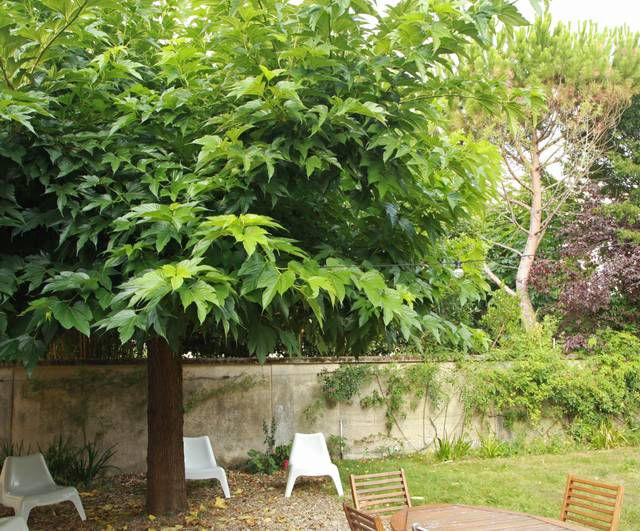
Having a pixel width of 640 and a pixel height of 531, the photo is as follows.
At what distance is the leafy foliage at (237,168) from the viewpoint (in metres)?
2.97

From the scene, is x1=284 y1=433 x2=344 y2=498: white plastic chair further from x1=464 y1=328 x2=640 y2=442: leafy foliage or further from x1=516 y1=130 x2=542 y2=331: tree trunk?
x1=516 y1=130 x2=542 y2=331: tree trunk

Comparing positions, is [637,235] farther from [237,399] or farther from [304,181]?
[304,181]

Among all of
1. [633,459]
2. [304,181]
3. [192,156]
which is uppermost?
[192,156]

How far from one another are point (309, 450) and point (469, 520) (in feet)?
11.6

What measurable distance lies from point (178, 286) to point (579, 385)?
895 centimetres

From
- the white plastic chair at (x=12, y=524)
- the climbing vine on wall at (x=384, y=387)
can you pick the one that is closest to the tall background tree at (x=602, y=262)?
the climbing vine on wall at (x=384, y=387)

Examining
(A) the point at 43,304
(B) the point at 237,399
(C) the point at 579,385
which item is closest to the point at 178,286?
(A) the point at 43,304

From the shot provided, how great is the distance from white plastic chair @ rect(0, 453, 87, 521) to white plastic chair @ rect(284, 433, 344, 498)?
Answer: 84.4 inches

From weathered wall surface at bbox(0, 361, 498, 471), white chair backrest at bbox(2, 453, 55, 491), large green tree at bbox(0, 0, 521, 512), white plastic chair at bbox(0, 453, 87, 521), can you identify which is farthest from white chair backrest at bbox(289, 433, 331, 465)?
large green tree at bbox(0, 0, 521, 512)

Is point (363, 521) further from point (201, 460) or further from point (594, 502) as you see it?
point (201, 460)

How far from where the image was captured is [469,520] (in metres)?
3.86

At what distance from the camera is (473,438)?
384 inches

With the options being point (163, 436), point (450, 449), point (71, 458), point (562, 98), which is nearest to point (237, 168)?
point (163, 436)

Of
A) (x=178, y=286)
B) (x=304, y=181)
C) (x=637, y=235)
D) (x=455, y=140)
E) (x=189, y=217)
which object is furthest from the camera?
(x=637, y=235)
